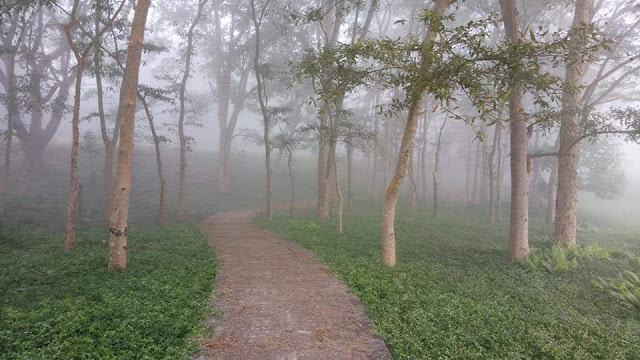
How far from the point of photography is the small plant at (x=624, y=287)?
8188mm

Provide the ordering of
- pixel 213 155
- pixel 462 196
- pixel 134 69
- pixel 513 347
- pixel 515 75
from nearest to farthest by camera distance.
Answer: pixel 513 347 < pixel 515 75 < pixel 134 69 < pixel 462 196 < pixel 213 155

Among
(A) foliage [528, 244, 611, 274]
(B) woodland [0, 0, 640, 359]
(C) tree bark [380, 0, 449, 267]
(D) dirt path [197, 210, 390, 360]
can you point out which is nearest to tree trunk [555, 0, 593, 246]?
(B) woodland [0, 0, 640, 359]

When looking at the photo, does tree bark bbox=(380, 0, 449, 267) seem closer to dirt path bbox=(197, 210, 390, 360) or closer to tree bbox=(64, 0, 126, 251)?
dirt path bbox=(197, 210, 390, 360)

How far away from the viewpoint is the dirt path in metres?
5.41

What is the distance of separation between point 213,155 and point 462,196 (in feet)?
95.0

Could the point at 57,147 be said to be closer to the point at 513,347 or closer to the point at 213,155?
the point at 213,155

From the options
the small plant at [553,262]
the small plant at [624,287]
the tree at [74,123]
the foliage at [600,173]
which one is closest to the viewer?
the small plant at [624,287]

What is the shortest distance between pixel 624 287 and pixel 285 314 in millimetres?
7947

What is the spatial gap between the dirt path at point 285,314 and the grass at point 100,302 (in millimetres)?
488

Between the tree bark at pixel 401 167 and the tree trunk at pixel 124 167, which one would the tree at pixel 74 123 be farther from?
the tree bark at pixel 401 167

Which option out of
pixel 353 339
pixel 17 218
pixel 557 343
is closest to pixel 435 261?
pixel 557 343

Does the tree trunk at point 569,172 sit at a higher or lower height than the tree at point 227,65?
lower

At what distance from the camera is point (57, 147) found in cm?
3409

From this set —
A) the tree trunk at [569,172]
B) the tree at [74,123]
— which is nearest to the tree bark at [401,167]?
the tree trunk at [569,172]
